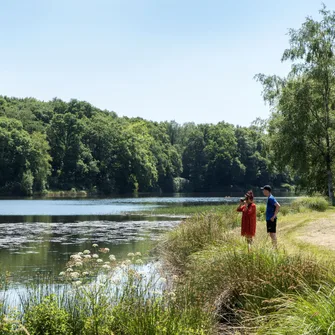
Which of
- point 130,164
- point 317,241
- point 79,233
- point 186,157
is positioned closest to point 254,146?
point 186,157

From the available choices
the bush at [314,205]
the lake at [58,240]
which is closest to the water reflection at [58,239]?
the lake at [58,240]

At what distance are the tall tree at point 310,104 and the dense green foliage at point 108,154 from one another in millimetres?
29272

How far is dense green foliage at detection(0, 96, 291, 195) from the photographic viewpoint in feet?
291

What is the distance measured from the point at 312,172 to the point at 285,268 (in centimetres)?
3144

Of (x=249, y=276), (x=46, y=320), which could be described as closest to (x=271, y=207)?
(x=249, y=276)

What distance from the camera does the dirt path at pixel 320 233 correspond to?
51.9 ft

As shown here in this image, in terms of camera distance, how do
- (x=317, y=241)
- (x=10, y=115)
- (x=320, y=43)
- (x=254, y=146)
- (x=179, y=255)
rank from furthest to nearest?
(x=254, y=146) < (x=10, y=115) < (x=320, y=43) < (x=317, y=241) < (x=179, y=255)

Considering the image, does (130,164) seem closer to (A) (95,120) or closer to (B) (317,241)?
(A) (95,120)

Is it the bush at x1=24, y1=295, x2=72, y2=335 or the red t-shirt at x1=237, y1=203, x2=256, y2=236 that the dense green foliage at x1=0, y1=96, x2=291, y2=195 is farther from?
the bush at x1=24, y1=295, x2=72, y2=335

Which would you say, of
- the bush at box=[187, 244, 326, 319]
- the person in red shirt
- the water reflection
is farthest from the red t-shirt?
the water reflection

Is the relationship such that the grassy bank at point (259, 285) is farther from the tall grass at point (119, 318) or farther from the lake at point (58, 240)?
the lake at point (58, 240)

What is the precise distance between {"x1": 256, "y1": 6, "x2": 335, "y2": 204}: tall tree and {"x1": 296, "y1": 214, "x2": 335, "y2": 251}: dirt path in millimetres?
12608

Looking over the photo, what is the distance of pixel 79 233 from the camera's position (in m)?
27.1

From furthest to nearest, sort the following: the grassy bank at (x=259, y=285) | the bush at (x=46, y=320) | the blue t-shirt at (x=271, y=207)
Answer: the blue t-shirt at (x=271, y=207), the bush at (x=46, y=320), the grassy bank at (x=259, y=285)
